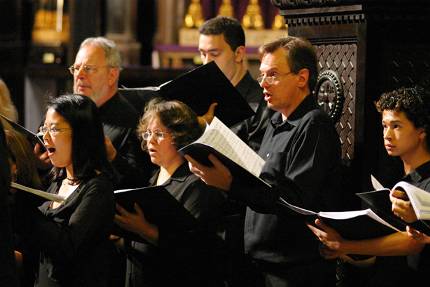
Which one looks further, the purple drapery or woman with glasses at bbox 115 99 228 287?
the purple drapery

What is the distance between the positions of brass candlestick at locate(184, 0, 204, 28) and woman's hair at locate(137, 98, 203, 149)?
25.2 feet

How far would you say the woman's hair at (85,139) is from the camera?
4.58 m

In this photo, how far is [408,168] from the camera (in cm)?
436

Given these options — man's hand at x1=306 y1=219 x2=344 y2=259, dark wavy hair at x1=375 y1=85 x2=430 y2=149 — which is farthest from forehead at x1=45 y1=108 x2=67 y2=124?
dark wavy hair at x1=375 y1=85 x2=430 y2=149

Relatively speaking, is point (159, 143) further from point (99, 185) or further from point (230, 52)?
point (230, 52)

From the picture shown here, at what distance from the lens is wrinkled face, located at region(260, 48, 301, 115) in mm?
4602

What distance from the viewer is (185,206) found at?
485 cm

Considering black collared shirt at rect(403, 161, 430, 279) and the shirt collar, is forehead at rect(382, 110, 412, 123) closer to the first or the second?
black collared shirt at rect(403, 161, 430, 279)

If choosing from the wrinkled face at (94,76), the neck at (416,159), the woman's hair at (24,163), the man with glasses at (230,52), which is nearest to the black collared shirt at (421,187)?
the neck at (416,159)

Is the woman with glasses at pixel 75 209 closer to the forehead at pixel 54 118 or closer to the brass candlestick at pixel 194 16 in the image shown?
the forehead at pixel 54 118

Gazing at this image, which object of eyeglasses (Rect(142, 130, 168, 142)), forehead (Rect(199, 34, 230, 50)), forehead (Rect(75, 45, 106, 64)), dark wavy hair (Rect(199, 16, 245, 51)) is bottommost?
eyeglasses (Rect(142, 130, 168, 142))

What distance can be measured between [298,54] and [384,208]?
858 mm

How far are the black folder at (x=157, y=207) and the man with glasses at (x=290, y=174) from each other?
8.5 inches

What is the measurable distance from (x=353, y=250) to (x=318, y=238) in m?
0.25
